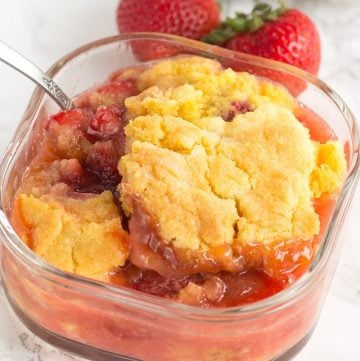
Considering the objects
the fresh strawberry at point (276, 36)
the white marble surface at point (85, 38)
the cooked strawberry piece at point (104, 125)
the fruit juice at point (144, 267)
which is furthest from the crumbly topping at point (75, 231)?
the fresh strawberry at point (276, 36)

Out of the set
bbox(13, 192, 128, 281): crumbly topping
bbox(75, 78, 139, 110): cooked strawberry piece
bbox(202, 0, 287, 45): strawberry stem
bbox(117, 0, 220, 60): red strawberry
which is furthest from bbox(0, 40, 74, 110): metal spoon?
bbox(202, 0, 287, 45): strawberry stem

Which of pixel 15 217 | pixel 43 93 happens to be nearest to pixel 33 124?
pixel 43 93

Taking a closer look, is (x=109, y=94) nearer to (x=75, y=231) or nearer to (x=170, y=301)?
(x=75, y=231)

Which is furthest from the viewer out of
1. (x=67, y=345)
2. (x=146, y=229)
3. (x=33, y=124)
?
(x=33, y=124)

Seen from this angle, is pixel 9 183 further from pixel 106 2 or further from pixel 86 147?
pixel 106 2

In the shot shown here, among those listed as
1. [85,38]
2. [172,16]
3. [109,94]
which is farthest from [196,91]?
[85,38]

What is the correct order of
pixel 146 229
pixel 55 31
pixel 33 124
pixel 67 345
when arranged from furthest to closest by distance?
pixel 55 31
pixel 33 124
pixel 67 345
pixel 146 229
